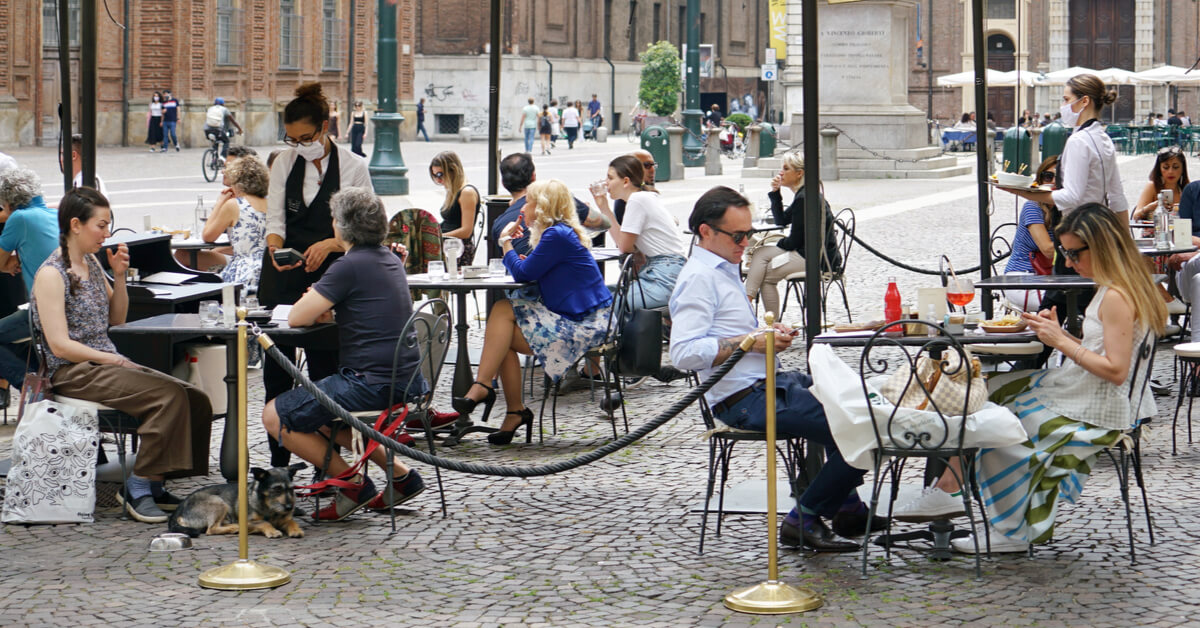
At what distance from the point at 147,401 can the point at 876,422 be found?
2.90m

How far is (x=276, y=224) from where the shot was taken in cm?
731

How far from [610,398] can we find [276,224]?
187 cm

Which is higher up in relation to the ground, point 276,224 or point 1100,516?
point 276,224

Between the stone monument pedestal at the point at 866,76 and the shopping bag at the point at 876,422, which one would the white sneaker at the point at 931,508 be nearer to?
the shopping bag at the point at 876,422

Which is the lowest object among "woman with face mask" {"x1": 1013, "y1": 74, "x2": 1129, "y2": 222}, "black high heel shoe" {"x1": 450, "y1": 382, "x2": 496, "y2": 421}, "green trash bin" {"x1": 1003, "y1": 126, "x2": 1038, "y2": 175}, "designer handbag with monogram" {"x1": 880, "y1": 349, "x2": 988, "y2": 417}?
"black high heel shoe" {"x1": 450, "y1": 382, "x2": 496, "y2": 421}

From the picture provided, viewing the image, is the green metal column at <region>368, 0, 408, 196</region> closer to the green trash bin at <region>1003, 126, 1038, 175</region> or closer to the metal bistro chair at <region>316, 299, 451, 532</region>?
the green trash bin at <region>1003, 126, 1038, 175</region>

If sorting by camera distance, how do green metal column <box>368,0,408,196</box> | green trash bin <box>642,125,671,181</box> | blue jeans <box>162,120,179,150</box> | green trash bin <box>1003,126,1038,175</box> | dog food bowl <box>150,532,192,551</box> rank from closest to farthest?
dog food bowl <box>150,532,192,551</box>, green metal column <box>368,0,408,196</box>, green trash bin <box>642,125,671,181</box>, green trash bin <box>1003,126,1038,175</box>, blue jeans <box>162,120,179,150</box>

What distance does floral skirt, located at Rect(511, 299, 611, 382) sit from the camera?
7.73m

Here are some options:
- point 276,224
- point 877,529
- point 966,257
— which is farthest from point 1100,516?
point 966,257

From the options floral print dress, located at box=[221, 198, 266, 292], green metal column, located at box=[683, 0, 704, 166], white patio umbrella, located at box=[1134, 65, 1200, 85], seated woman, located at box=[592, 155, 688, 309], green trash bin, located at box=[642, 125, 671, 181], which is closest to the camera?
seated woman, located at box=[592, 155, 688, 309]

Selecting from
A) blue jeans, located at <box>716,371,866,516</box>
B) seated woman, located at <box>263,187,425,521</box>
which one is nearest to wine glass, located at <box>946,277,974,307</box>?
blue jeans, located at <box>716,371,866,516</box>

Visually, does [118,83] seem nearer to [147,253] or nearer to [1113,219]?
[147,253]

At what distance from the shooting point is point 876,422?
5102mm

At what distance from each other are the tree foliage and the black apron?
46.6 metres
